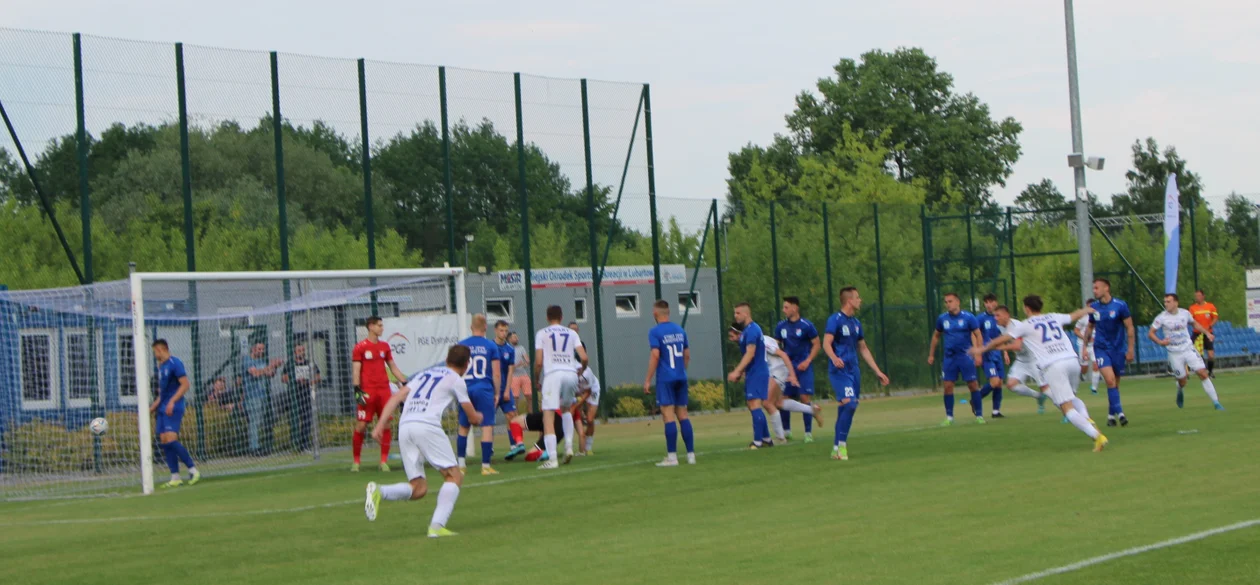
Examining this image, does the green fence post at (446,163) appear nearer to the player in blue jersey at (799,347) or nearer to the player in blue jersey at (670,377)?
the player in blue jersey at (799,347)

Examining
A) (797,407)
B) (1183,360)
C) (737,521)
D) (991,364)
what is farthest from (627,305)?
(737,521)

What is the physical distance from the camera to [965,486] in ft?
43.6

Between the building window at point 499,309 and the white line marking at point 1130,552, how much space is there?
21.3 meters

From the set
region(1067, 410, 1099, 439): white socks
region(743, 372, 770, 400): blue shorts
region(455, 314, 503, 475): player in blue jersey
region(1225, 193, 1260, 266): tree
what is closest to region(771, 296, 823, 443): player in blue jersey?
region(743, 372, 770, 400): blue shorts

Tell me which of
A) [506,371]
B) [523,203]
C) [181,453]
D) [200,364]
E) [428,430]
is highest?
[523,203]

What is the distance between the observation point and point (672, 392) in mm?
17172

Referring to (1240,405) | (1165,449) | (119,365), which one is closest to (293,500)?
(119,365)

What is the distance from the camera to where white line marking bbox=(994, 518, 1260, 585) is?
825 centimetres

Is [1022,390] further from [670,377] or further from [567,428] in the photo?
[567,428]

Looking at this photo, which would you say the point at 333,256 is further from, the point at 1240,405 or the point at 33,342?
the point at 1240,405

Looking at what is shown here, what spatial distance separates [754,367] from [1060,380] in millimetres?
4242

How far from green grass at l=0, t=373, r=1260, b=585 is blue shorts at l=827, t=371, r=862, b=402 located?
0.76m

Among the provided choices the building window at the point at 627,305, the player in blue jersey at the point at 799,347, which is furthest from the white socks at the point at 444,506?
the building window at the point at 627,305

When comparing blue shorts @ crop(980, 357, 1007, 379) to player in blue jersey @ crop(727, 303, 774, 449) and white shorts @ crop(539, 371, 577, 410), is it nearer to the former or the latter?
player in blue jersey @ crop(727, 303, 774, 449)
